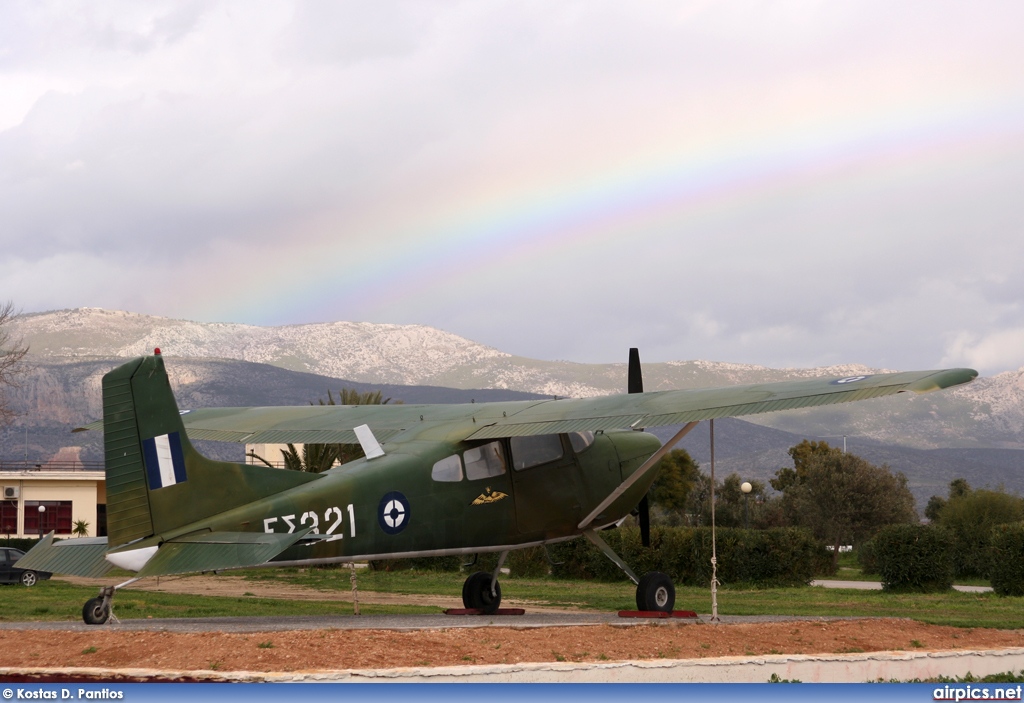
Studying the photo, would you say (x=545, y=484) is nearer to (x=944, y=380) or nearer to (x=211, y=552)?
(x=211, y=552)

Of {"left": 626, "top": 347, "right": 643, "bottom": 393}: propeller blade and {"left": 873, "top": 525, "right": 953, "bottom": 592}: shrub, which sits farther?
{"left": 873, "top": 525, "right": 953, "bottom": 592}: shrub

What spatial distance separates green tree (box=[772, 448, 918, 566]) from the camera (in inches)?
2992

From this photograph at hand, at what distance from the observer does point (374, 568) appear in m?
40.8

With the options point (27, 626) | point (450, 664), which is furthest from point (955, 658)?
point (27, 626)

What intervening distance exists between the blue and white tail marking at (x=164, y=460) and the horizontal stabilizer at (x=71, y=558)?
124cm

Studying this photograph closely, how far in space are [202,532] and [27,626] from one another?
10.2 ft

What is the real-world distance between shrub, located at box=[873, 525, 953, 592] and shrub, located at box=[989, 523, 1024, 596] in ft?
5.97

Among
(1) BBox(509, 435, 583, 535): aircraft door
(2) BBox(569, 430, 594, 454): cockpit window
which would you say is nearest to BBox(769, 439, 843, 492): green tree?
(2) BBox(569, 430, 594, 454): cockpit window

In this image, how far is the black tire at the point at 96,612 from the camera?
13.9 m

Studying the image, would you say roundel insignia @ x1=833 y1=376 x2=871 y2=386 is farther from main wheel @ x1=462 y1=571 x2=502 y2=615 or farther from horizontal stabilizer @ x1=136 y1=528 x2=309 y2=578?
horizontal stabilizer @ x1=136 y1=528 x2=309 y2=578

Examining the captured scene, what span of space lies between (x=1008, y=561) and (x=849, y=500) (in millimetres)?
49194

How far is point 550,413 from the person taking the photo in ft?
56.6

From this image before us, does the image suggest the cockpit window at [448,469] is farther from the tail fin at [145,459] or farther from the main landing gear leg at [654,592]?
the tail fin at [145,459]

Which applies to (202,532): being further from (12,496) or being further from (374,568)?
(12,496)
